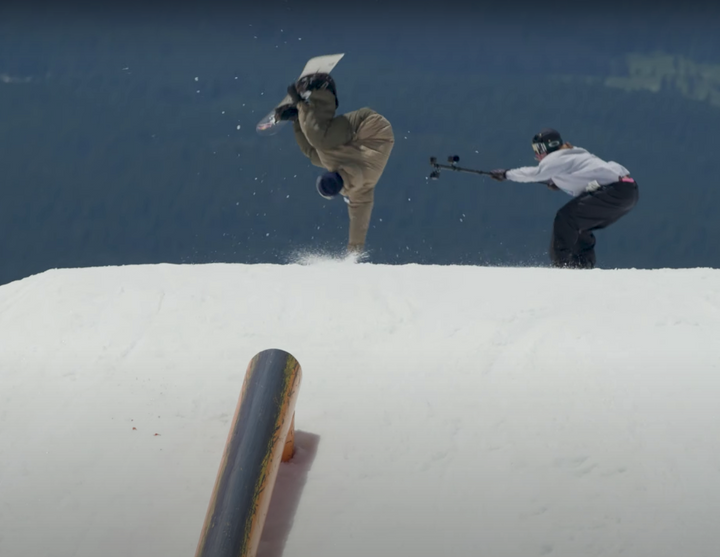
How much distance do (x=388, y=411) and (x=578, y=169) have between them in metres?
3.66

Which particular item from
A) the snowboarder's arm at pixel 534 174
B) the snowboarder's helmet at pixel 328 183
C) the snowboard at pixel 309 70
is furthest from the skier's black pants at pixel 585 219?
the snowboard at pixel 309 70

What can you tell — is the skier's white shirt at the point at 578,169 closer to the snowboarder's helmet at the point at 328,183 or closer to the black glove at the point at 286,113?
the snowboarder's helmet at the point at 328,183

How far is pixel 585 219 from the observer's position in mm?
6039

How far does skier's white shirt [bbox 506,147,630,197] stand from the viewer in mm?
5957

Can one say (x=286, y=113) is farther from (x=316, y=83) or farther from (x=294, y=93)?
(x=316, y=83)

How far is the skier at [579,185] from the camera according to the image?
19.6 ft

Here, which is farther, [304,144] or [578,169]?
[304,144]

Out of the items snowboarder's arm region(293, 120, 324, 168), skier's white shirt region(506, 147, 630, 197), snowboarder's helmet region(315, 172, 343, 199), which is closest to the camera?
skier's white shirt region(506, 147, 630, 197)

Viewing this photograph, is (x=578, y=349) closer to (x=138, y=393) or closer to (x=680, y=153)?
(x=138, y=393)

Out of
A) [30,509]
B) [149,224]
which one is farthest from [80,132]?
[30,509]

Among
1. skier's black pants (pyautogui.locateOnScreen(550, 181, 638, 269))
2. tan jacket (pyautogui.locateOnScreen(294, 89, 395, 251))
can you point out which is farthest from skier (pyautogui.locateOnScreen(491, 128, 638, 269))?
tan jacket (pyautogui.locateOnScreen(294, 89, 395, 251))

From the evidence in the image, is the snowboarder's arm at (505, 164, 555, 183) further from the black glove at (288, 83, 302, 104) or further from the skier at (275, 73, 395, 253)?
the black glove at (288, 83, 302, 104)

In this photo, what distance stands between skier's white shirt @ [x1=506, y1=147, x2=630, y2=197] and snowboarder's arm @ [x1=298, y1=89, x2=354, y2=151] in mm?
1429

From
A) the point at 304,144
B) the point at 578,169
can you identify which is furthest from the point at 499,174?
the point at 304,144
